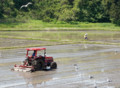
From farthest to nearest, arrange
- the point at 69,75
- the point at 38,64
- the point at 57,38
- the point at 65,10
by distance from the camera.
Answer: the point at 65,10
the point at 57,38
the point at 38,64
the point at 69,75

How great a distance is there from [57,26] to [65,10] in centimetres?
818

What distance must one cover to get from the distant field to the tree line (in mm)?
2119

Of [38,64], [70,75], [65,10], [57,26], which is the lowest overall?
[70,75]

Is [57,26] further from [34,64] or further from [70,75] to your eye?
[70,75]

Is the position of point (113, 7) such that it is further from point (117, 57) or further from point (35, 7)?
point (117, 57)

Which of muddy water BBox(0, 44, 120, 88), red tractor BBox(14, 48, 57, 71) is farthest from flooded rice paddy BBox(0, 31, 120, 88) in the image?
red tractor BBox(14, 48, 57, 71)

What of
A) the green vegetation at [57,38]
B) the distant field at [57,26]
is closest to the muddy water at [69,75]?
the green vegetation at [57,38]

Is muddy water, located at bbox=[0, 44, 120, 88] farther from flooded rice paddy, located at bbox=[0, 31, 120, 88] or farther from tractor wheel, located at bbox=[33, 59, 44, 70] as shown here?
tractor wheel, located at bbox=[33, 59, 44, 70]

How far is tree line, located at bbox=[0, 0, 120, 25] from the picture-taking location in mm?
79188

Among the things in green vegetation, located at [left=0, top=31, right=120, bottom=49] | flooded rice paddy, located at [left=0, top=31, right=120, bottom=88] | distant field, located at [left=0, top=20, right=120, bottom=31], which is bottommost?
flooded rice paddy, located at [left=0, top=31, right=120, bottom=88]

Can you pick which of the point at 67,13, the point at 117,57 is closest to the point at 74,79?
the point at 117,57

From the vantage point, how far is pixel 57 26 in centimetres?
7469

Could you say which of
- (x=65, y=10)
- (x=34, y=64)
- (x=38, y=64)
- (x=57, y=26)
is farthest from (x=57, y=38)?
(x=65, y=10)

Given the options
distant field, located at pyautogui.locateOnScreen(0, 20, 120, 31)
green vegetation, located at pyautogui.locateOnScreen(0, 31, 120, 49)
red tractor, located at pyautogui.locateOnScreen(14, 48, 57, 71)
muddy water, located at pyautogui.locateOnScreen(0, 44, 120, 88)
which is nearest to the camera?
muddy water, located at pyautogui.locateOnScreen(0, 44, 120, 88)
